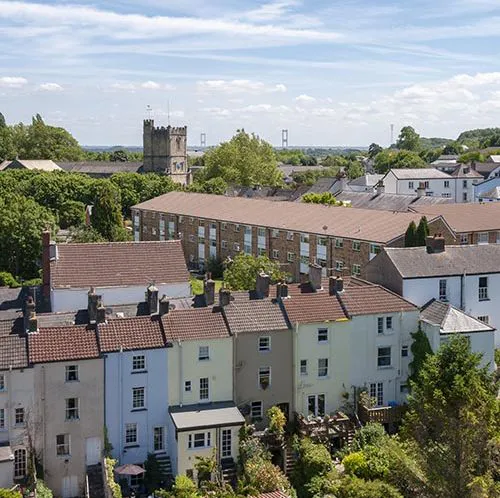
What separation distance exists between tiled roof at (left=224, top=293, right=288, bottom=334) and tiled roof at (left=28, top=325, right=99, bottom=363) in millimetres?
7075

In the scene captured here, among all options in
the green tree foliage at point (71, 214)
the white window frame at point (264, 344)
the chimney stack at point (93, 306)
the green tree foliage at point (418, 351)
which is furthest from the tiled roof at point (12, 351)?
the green tree foliage at point (71, 214)

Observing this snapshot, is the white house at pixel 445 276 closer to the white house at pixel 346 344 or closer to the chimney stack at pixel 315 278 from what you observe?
the white house at pixel 346 344

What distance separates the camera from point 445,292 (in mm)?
45562

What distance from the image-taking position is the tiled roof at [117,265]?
48.0 meters

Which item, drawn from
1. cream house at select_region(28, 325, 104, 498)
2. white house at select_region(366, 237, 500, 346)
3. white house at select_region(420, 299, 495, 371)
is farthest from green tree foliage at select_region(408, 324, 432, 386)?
cream house at select_region(28, 325, 104, 498)

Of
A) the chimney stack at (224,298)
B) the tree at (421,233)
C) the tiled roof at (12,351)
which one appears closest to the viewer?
the tiled roof at (12,351)

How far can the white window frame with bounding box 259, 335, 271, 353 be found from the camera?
38.7 meters

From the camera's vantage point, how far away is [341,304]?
134 feet

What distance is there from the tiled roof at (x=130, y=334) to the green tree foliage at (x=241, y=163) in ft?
290

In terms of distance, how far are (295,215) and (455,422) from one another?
47.5 metres

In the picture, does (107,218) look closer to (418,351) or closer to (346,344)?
(346,344)

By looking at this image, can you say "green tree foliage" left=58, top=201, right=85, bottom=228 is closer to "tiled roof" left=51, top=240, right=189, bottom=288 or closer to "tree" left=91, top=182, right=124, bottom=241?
"tree" left=91, top=182, right=124, bottom=241

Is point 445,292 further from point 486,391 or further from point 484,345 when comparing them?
point 486,391

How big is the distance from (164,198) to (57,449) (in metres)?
61.6
